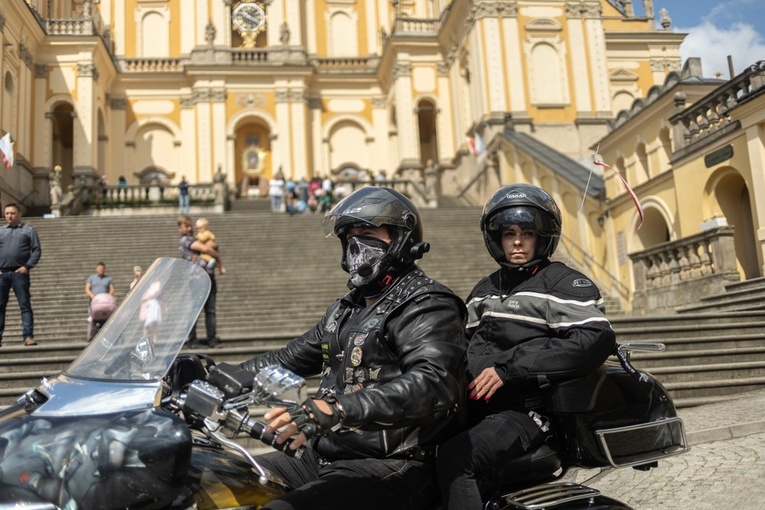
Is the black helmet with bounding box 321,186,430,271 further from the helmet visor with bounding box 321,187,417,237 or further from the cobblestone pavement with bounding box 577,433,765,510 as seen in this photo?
the cobblestone pavement with bounding box 577,433,765,510

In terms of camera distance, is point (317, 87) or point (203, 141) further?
point (317, 87)

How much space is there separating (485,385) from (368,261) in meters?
0.60

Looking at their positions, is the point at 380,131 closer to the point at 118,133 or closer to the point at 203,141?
the point at 203,141

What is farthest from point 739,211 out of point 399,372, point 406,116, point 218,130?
point 218,130

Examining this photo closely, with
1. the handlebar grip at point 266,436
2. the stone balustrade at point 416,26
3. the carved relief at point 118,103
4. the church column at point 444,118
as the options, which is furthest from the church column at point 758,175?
the carved relief at point 118,103

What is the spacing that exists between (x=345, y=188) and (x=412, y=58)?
8.27m

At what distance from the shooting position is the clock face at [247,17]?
34.3 metres

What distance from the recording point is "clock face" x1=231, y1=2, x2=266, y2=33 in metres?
34.3

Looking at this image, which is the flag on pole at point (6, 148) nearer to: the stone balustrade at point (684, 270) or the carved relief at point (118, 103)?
the carved relief at point (118, 103)

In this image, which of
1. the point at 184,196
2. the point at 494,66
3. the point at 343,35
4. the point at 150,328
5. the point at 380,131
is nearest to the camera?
the point at 150,328

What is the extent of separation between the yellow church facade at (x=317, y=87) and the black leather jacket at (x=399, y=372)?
15.9 meters

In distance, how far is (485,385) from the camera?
2418mm

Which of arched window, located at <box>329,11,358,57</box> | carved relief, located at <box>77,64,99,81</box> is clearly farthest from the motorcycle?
arched window, located at <box>329,11,358,57</box>

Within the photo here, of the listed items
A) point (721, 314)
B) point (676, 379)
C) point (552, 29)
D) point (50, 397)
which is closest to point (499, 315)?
point (50, 397)
